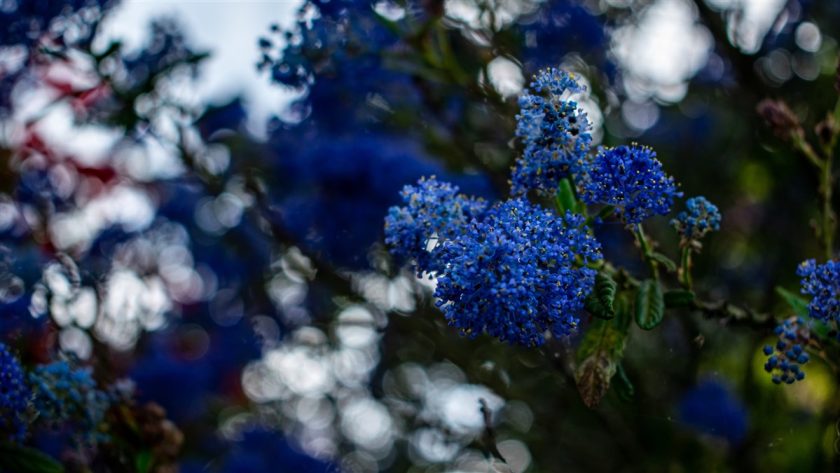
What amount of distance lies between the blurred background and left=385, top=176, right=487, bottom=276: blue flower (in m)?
0.63

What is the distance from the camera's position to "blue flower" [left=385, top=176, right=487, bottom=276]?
1.48 metres

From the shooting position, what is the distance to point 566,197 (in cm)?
150

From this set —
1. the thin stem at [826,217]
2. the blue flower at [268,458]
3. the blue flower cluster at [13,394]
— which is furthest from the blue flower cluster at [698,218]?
the blue flower at [268,458]

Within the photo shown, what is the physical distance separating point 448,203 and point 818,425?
2196 millimetres

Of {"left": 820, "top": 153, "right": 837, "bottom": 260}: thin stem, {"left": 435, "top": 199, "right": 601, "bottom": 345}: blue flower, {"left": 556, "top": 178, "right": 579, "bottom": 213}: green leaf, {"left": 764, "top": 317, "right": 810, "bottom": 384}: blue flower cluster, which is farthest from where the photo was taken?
{"left": 820, "top": 153, "right": 837, "bottom": 260}: thin stem

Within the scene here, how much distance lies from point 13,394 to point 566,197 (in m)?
1.12

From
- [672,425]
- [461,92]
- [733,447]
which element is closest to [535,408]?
[672,425]

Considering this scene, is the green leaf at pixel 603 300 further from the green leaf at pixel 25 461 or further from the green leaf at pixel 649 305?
the green leaf at pixel 25 461

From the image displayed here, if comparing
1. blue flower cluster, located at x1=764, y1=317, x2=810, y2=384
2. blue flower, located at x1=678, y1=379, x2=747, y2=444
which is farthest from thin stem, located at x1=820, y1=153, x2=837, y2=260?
blue flower, located at x1=678, y1=379, x2=747, y2=444

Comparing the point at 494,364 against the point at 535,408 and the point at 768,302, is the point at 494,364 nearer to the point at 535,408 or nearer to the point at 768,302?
the point at 535,408

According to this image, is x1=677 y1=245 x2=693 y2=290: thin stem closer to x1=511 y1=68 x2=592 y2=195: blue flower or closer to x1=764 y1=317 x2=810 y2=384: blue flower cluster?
x1=764 y1=317 x2=810 y2=384: blue flower cluster

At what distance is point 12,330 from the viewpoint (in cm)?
226

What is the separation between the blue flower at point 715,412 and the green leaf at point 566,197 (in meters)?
1.86

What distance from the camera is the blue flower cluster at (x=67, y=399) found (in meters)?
1.84
